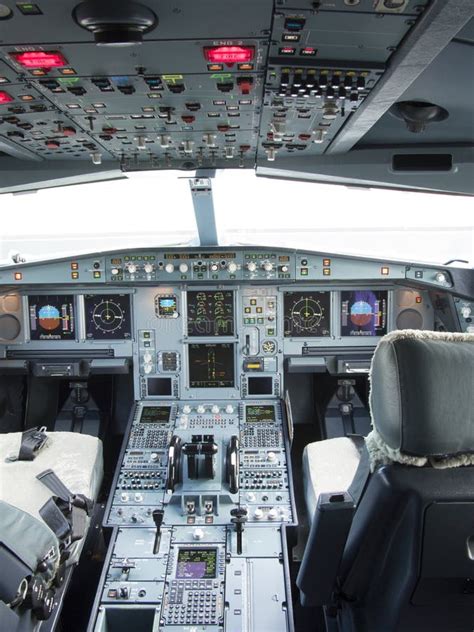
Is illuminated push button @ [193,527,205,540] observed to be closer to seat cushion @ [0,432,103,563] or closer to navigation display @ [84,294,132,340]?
seat cushion @ [0,432,103,563]

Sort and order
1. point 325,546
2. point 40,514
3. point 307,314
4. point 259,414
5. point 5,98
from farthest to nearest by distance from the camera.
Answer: point 307,314 → point 259,414 → point 40,514 → point 5,98 → point 325,546

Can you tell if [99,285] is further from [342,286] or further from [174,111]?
[174,111]

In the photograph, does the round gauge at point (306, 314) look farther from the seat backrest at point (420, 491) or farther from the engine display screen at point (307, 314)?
the seat backrest at point (420, 491)

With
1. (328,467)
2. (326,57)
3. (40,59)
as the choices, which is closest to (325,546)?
(326,57)

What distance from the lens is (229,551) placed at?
11.6ft

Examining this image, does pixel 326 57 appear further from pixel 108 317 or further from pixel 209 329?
pixel 108 317

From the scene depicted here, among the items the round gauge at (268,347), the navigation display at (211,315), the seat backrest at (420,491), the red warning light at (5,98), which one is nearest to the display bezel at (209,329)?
the navigation display at (211,315)

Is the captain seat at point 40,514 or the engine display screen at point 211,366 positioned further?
the engine display screen at point 211,366

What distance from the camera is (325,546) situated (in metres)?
1.87

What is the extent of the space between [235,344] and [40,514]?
2435 mm

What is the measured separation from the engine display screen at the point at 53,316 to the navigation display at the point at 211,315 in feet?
3.20

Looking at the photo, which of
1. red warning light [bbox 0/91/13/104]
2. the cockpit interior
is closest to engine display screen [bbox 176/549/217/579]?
the cockpit interior

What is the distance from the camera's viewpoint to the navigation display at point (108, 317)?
5020 millimetres

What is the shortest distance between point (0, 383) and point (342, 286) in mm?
2932
